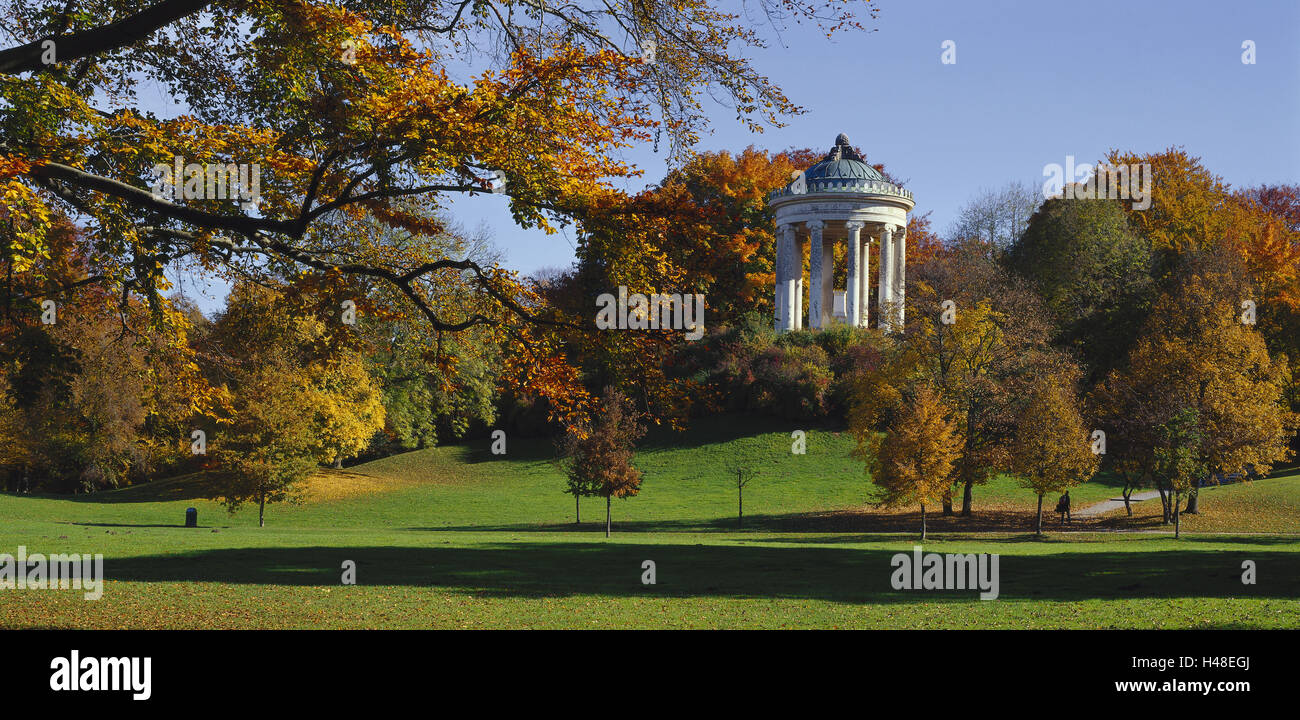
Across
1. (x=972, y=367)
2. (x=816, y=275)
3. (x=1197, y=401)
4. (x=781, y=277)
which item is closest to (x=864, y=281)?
(x=816, y=275)

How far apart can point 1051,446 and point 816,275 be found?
82.6 ft

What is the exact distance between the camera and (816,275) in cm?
5688

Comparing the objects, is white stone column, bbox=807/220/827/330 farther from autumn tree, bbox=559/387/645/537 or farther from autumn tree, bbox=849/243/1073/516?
autumn tree, bbox=559/387/645/537

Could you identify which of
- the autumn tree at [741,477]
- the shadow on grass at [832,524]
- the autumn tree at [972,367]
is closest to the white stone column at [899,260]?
the autumn tree at [741,477]

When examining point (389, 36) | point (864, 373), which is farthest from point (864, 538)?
point (389, 36)

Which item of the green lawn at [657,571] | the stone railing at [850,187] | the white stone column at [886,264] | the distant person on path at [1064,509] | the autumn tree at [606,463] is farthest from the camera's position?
the white stone column at [886,264]

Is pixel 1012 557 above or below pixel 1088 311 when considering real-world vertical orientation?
below

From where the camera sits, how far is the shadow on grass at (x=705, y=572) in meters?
15.7

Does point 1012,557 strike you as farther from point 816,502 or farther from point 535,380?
point 816,502

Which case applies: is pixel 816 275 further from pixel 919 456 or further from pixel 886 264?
pixel 919 456

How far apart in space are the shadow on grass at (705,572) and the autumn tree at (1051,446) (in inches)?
427

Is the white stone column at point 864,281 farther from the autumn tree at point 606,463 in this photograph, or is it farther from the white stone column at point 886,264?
the autumn tree at point 606,463

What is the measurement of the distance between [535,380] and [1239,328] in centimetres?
3050

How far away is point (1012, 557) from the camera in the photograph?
73.9 feet
